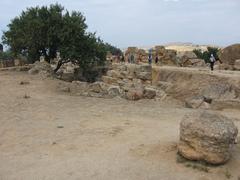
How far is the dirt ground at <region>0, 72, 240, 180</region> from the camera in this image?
10367 millimetres

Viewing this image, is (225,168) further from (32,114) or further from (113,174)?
(32,114)

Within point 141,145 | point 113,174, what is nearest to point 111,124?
point 141,145

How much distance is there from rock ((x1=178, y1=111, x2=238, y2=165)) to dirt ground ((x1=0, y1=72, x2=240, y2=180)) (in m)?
0.29

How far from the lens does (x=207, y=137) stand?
33.5ft

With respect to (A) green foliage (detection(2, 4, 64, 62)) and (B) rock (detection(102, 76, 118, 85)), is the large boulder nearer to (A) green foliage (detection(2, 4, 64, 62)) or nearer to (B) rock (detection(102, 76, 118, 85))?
(B) rock (detection(102, 76, 118, 85))

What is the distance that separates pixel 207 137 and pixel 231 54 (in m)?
23.5

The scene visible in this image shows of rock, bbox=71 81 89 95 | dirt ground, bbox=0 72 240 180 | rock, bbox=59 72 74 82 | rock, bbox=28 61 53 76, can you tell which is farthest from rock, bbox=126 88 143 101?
rock, bbox=59 72 74 82

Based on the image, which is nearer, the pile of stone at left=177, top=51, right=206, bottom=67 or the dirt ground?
the dirt ground

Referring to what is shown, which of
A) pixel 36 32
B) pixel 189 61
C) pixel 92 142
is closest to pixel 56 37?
pixel 36 32

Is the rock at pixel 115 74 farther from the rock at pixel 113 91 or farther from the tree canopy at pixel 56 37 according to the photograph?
the rock at pixel 113 91

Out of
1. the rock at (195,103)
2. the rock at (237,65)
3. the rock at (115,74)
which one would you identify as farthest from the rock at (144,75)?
the rock at (195,103)

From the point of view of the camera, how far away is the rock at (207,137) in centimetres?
1020

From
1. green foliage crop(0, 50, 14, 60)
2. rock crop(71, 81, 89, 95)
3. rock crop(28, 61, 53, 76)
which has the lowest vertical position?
A: rock crop(71, 81, 89, 95)

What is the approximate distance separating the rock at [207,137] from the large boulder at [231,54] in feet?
73.8
